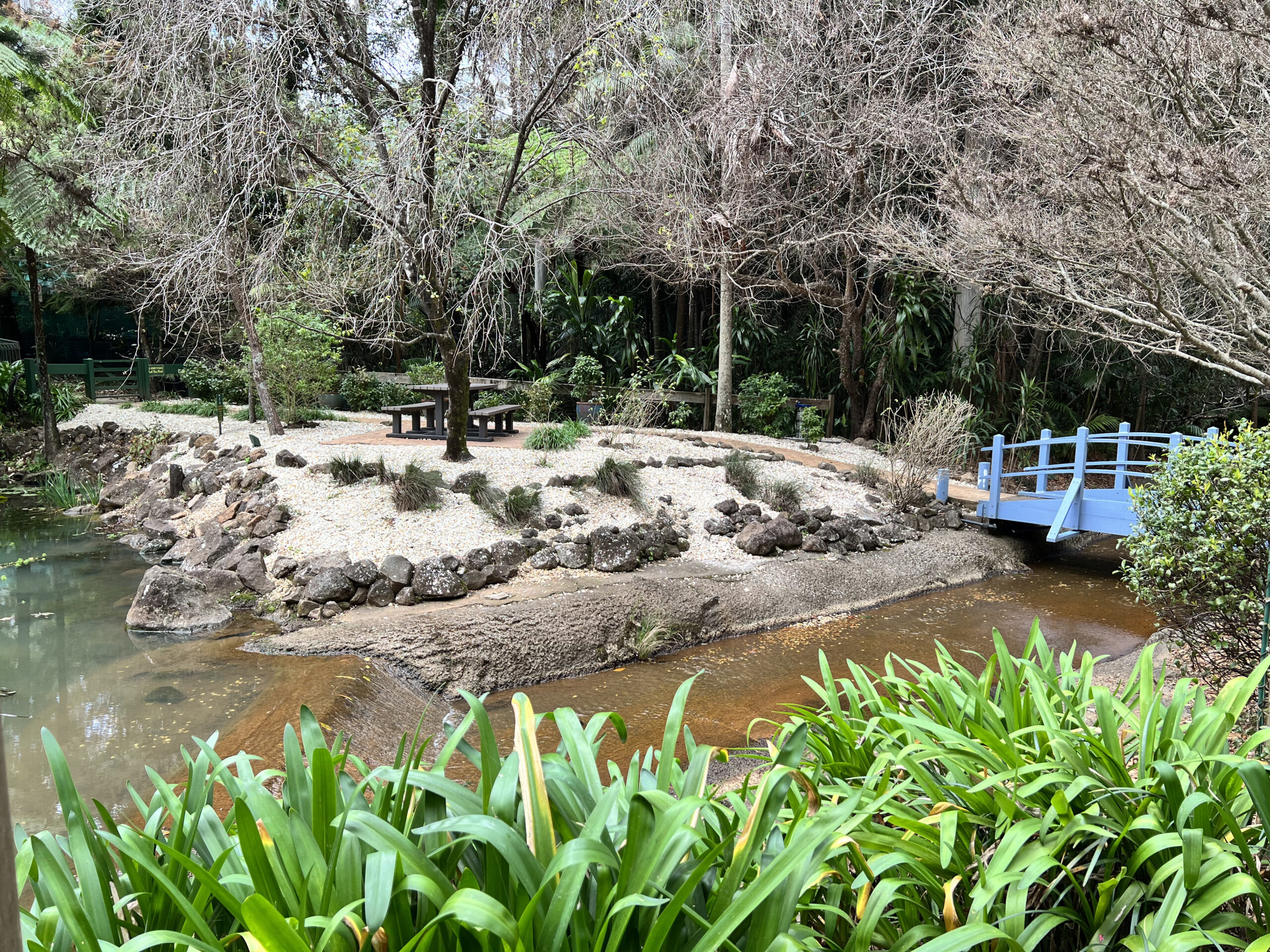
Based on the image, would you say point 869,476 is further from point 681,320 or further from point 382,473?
point 681,320

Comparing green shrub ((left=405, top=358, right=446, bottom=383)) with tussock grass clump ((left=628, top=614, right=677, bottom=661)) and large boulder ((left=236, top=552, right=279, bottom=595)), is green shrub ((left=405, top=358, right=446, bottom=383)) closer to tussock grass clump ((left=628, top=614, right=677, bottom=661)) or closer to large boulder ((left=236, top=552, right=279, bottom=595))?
large boulder ((left=236, top=552, right=279, bottom=595))

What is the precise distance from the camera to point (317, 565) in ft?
20.8

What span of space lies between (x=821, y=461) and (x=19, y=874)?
9479 millimetres

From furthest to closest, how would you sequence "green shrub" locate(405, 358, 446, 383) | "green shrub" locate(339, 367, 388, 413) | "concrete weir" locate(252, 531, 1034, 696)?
"green shrub" locate(405, 358, 446, 383) < "green shrub" locate(339, 367, 388, 413) < "concrete weir" locate(252, 531, 1034, 696)

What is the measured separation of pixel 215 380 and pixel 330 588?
873 centimetres

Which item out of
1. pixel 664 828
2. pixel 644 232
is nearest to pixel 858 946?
pixel 664 828

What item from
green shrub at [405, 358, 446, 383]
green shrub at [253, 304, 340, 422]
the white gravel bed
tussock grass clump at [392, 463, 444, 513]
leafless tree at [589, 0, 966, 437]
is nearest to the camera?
the white gravel bed

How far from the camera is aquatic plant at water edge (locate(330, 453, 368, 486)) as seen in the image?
7789 mm

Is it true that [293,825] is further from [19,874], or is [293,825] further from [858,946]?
[858,946]

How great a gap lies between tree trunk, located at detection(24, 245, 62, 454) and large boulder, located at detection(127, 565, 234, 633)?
283 inches

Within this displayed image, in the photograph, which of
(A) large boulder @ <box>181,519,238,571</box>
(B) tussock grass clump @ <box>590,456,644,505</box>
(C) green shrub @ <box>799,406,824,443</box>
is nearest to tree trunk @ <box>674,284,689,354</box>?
(C) green shrub @ <box>799,406,824,443</box>

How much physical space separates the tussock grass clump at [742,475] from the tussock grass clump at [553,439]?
1735 mm

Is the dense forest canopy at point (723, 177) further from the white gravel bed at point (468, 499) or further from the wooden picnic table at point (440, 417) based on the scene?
the white gravel bed at point (468, 499)

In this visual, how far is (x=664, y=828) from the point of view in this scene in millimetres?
1455
